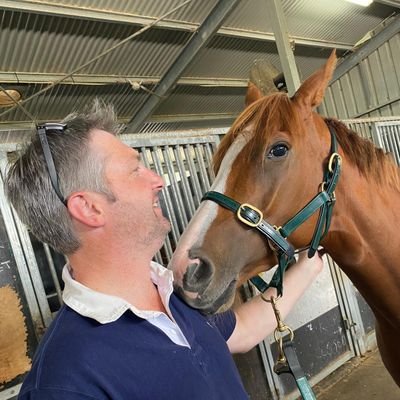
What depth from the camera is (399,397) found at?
2539 mm

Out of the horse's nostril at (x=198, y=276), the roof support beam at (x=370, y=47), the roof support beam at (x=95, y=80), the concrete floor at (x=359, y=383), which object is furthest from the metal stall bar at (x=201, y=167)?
the roof support beam at (x=370, y=47)

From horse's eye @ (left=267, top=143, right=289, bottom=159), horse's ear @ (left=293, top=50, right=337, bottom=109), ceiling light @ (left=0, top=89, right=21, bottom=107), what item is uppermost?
→ ceiling light @ (left=0, top=89, right=21, bottom=107)

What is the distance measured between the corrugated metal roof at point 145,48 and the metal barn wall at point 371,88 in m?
0.66

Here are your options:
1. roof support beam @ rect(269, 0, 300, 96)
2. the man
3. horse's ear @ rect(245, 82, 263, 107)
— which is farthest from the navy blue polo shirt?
roof support beam @ rect(269, 0, 300, 96)

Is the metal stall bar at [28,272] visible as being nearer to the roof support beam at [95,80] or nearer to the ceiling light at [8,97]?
the ceiling light at [8,97]

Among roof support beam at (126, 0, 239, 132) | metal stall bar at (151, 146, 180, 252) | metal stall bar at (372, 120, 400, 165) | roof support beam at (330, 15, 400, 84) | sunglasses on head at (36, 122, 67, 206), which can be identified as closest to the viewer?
sunglasses on head at (36, 122, 67, 206)

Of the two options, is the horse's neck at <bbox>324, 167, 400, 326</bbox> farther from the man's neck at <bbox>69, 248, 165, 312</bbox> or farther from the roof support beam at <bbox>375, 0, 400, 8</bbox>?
the roof support beam at <bbox>375, 0, 400, 8</bbox>

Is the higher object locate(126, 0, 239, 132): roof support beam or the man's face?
locate(126, 0, 239, 132): roof support beam

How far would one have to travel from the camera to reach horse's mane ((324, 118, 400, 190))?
57.8 inches

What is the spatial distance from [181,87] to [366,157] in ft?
17.0

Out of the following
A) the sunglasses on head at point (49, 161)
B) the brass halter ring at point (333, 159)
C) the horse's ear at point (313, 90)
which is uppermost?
the horse's ear at point (313, 90)

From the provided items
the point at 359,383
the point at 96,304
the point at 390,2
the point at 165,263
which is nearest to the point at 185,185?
the point at 165,263

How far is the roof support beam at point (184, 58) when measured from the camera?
454 cm

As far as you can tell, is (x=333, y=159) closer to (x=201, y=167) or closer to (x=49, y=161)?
(x=49, y=161)
